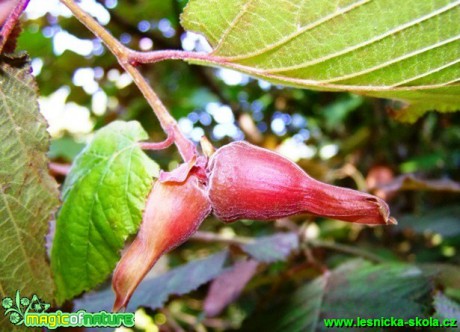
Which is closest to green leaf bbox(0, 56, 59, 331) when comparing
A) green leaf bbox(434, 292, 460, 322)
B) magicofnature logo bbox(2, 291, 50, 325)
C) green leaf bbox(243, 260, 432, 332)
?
magicofnature logo bbox(2, 291, 50, 325)

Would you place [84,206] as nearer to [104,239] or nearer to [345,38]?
[104,239]

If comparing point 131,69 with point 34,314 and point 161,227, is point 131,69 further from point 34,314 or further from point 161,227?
point 34,314

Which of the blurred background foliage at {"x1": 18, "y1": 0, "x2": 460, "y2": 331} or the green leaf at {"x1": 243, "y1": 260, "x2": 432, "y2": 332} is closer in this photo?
the green leaf at {"x1": 243, "y1": 260, "x2": 432, "y2": 332}

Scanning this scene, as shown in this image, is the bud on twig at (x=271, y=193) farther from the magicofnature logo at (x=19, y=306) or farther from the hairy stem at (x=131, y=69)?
the magicofnature logo at (x=19, y=306)

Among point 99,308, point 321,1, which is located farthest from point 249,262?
point 321,1

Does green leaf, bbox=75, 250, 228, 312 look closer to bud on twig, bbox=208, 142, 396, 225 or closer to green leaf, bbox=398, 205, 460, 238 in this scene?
bud on twig, bbox=208, 142, 396, 225

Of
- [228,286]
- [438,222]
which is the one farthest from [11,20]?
[438,222]
